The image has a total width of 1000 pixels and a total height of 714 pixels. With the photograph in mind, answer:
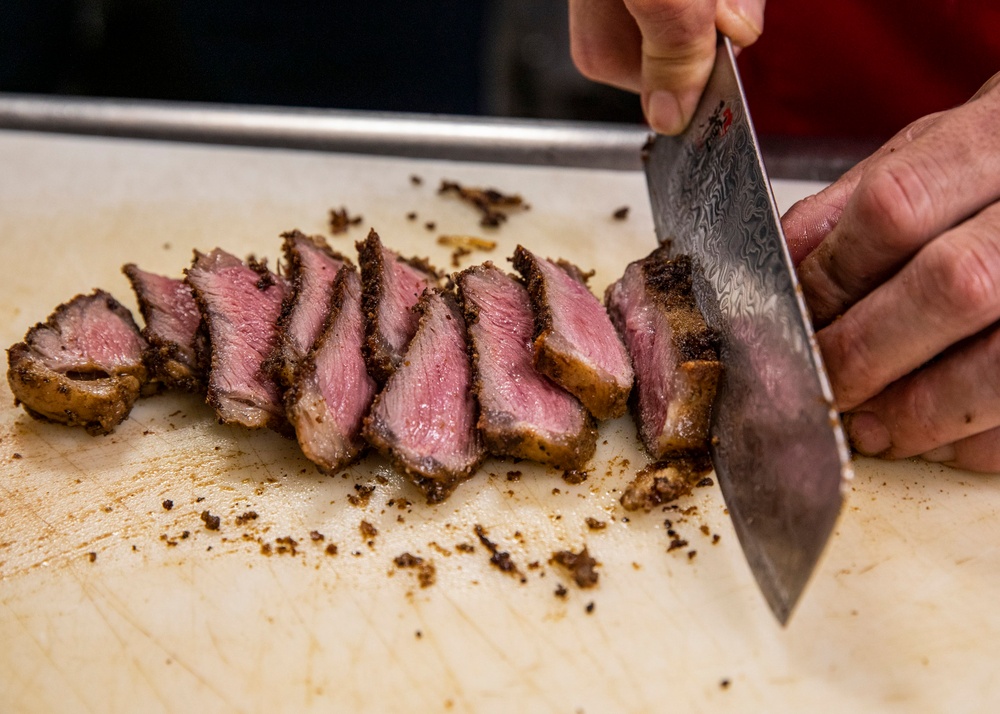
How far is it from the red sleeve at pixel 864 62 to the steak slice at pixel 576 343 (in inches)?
90.0

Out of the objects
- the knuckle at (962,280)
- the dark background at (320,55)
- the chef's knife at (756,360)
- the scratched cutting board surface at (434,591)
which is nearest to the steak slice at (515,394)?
the scratched cutting board surface at (434,591)

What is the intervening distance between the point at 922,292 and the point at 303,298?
85.3 inches

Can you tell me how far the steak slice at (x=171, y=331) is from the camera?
297 cm

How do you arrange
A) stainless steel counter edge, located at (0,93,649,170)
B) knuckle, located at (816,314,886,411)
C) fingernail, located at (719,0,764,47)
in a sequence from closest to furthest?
knuckle, located at (816,314,886,411), fingernail, located at (719,0,764,47), stainless steel counter edge, located at (0,93,649,170)

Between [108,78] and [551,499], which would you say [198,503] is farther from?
[108,78]

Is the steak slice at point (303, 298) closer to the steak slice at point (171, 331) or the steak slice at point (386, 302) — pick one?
the steak slice at point (386, 302)

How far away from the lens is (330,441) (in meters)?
2.70

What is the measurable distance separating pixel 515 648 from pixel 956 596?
54.9 inches

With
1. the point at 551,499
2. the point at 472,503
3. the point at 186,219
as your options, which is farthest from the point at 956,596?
the point at 186,219

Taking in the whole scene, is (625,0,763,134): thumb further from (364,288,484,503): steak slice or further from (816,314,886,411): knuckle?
(364,288,484,503): steak slice

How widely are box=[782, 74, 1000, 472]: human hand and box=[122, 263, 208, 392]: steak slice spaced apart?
229cm

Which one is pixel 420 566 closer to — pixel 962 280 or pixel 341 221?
pixel 962 280

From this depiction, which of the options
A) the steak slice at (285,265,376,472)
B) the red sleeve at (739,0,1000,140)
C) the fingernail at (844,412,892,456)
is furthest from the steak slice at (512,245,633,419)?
the red sleeve at (739,0,1000,140)

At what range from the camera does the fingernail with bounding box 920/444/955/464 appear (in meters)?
2.72
